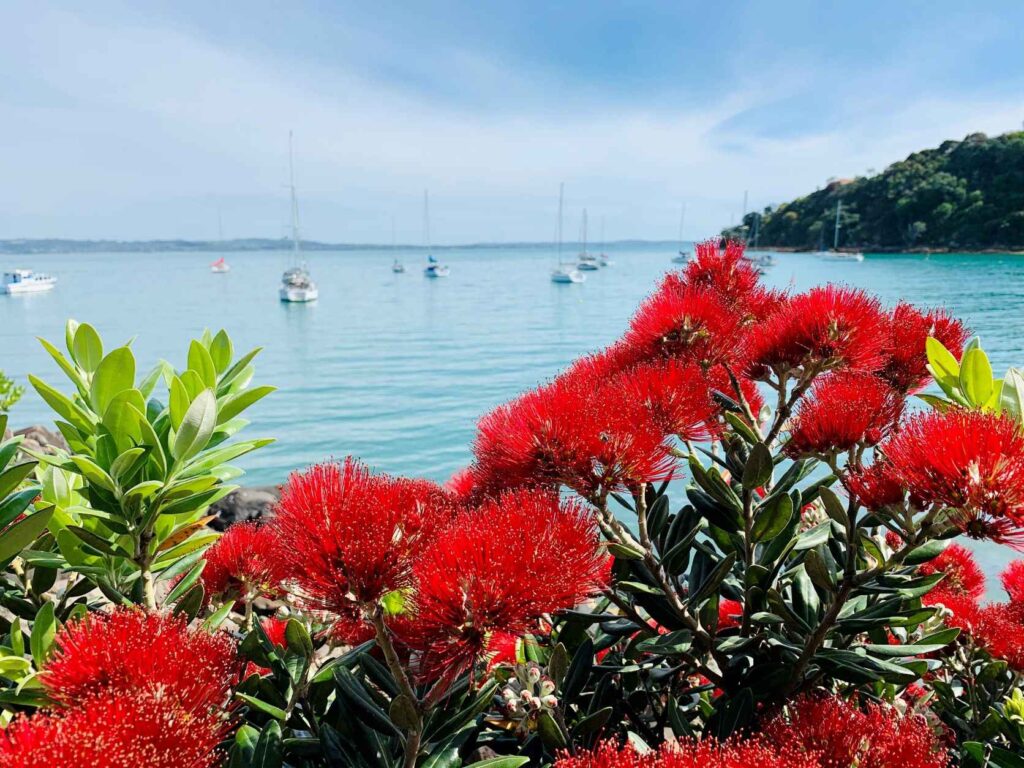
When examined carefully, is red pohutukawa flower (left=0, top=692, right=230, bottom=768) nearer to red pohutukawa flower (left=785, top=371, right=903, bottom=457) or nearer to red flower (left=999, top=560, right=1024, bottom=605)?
red pohutukawa flower (left=785, top=371, right=903, bottom=457)

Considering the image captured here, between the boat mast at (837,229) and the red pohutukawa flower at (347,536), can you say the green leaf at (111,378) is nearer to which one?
the red pohutukawa flower at (347,536)

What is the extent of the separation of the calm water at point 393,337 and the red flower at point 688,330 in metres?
0.14

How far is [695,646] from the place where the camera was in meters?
1.26

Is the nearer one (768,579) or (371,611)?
(371,611)

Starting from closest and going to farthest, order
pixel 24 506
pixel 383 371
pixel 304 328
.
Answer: pixel 24 506 < pixel 383 371 < pixel 304 328

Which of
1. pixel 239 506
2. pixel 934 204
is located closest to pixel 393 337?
pixel 239 506

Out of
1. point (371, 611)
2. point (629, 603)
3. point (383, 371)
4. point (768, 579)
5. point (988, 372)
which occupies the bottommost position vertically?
point (383, 371)

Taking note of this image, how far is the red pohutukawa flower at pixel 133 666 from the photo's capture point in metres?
0.81

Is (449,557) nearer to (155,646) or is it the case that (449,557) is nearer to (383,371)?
(155,646)

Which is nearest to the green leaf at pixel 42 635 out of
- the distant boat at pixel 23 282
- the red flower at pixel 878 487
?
the red flower at pixel 878 487

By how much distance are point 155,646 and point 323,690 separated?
34 cm

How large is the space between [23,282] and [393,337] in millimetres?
41101

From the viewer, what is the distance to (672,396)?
1.22 meters

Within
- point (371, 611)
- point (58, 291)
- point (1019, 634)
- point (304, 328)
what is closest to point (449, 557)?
point (371, 611)
